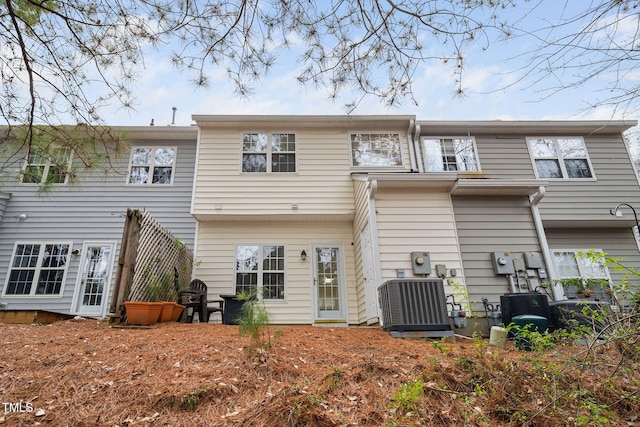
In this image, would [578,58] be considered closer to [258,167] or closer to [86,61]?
[86,61]

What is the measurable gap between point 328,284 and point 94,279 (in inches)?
221

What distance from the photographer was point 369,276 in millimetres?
6688

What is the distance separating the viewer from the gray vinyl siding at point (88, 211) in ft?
27.4

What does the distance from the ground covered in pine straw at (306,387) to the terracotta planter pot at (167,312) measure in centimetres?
218

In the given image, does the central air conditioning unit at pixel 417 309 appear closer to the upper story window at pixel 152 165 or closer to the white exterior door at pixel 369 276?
the white exterior door at pixel 369 276

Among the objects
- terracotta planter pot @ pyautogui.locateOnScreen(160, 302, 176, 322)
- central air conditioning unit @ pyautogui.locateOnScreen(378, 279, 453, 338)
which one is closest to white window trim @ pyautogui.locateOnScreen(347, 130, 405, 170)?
central air conditioning unit @ pyautogui.locateOnScreen(378, 279, 453, 338)

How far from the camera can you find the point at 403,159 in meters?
8.66

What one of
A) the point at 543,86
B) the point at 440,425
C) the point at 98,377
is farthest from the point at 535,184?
the point at 98,377

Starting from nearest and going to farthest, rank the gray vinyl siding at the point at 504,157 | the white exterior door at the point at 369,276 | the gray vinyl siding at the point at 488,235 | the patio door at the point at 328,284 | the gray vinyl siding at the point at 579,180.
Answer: the white exterior door at the point at 369,276 < the gray vinyl siding at the point at 488,235 < the patio door at the point at 328,284 < the gray vinyl siding at the point at 579,180 < the gray vinyl siding at the point at 504,157

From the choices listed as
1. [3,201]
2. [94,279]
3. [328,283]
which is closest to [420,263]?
[328,283]

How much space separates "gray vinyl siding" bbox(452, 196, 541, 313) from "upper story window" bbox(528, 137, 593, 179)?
2.67 metres

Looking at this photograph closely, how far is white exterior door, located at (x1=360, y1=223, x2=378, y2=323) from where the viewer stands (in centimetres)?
624

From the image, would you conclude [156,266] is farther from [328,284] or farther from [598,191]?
[598,191]

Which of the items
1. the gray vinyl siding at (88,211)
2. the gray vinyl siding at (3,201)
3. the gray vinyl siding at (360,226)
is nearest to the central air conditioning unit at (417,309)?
the gray vinyl siding at (360,226)
